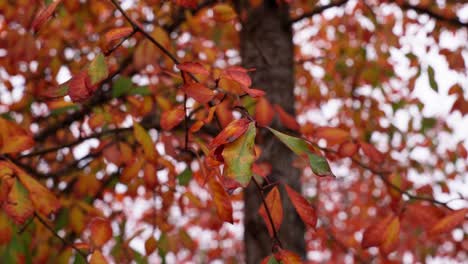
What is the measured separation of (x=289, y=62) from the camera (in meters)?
2.67

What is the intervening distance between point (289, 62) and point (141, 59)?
3.46 feet

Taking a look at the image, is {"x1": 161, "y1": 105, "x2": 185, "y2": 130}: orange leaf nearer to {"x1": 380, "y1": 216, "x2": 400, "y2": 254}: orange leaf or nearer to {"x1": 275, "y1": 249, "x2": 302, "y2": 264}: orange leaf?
{"x1": 275, "y1": 249, "x2": 302, "y2": 264}: orange leaf

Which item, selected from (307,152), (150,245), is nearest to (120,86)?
(150,245)

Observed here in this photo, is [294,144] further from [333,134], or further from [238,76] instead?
[333,134]

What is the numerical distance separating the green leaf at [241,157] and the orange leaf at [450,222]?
0.75 m

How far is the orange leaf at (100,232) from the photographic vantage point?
1.35 m

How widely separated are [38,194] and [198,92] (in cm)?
59

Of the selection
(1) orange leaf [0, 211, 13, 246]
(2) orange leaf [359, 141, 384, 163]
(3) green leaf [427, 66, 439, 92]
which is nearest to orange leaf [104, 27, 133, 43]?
(1) orange leaf [0, 211, 13, 246]

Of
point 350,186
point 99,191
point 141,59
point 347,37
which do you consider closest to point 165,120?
point 141,59

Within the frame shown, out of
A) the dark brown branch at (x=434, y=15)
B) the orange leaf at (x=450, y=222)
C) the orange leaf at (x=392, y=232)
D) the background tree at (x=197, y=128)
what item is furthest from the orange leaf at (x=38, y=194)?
the dark brown branch at (x=434, y=15)

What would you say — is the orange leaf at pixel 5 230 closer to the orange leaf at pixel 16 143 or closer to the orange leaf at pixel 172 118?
the orange leaf at pixel 16 143

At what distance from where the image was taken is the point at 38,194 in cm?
131

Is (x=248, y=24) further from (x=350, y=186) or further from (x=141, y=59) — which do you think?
(x=350, y=186)

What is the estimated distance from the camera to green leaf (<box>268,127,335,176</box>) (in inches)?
35.7
